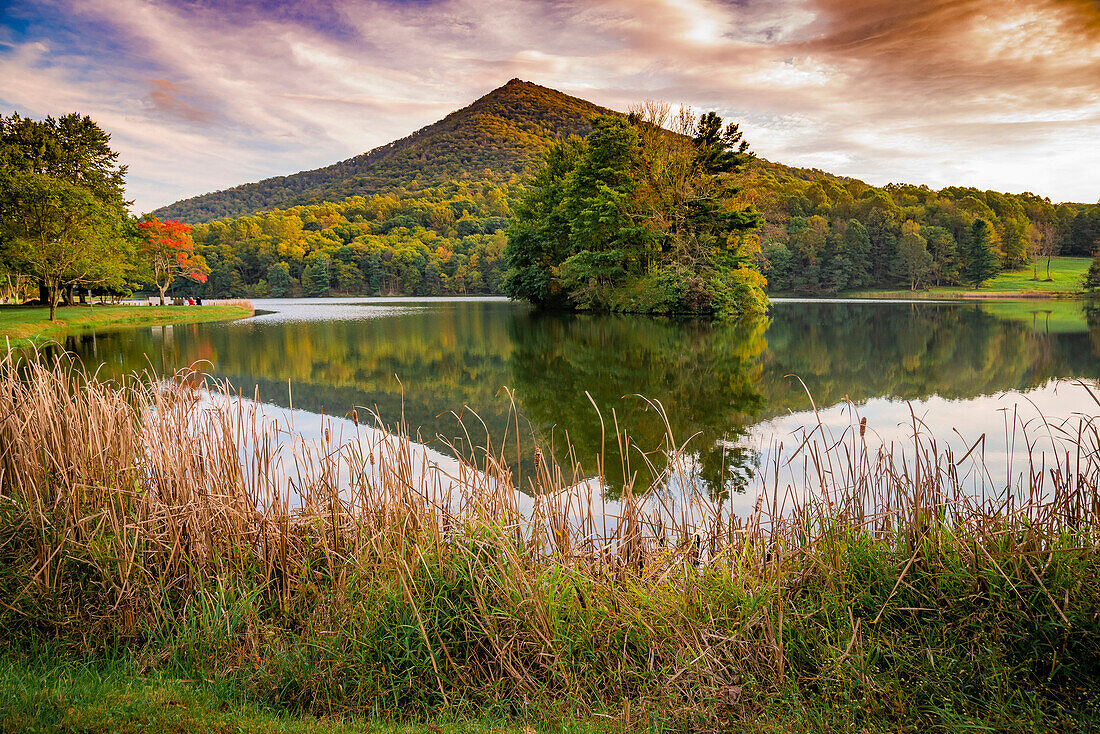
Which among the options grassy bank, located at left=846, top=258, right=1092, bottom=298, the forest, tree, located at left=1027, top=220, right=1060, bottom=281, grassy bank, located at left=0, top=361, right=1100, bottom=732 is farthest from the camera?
the forest

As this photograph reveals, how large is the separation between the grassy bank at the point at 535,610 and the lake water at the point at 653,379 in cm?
71

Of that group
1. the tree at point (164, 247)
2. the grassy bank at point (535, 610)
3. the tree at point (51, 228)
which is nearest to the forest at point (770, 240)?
the tree at point (164, 247)

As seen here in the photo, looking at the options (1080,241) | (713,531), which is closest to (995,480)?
(713,531)

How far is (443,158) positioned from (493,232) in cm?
4461

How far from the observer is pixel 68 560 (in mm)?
4188

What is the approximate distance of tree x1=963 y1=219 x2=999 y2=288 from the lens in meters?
66.6

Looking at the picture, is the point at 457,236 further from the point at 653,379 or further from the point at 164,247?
the point at 653,379

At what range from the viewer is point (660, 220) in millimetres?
35219

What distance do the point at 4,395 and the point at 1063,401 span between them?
15311 mm

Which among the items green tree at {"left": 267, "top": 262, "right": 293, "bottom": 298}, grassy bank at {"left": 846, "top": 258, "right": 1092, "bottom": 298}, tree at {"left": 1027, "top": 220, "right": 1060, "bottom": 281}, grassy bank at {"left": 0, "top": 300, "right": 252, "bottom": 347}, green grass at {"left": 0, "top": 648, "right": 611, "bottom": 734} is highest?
tree at {"left": 1027, "top": 220, "right": 1060, "bottom": 281}

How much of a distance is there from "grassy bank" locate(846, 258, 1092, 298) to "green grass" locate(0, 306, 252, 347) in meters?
65.2

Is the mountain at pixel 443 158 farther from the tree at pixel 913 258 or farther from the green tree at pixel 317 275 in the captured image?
the tree at pixel 913 258

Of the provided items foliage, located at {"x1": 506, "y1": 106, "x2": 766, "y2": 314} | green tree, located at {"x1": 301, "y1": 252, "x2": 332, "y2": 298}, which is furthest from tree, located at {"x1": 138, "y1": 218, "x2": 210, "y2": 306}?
green tree, located at {"x1": 301, "y1": 252, "x2": 332, "y2": 298}

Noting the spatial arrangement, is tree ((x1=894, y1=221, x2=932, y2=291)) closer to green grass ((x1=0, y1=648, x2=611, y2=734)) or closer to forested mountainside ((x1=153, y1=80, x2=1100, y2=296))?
forested mountainside ((x1=153, y1=80, x2=1100, y2=296))
